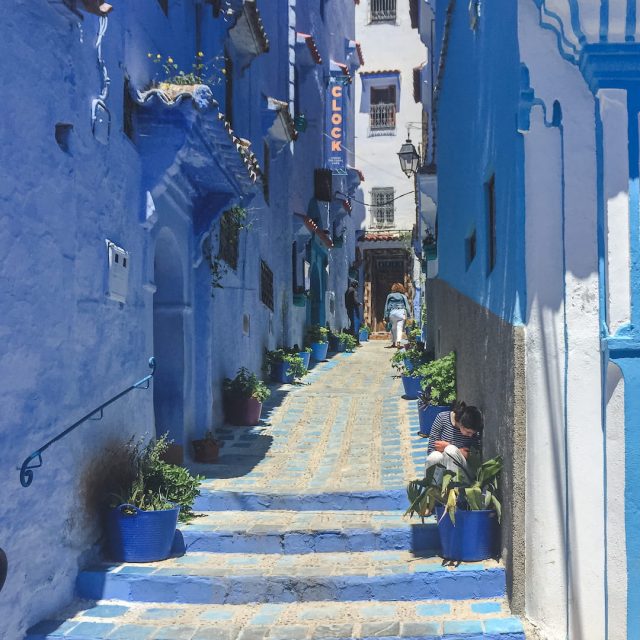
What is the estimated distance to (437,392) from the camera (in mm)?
10461

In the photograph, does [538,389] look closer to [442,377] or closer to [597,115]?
[597,115]

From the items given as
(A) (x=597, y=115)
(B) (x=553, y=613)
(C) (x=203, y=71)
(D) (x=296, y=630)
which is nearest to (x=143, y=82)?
(C) (x=203, y=71)

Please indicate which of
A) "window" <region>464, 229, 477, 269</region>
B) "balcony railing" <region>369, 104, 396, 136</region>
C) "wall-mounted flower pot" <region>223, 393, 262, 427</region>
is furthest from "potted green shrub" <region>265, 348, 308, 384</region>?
"balcony railing" <region>369, 104, 396, 136</region>

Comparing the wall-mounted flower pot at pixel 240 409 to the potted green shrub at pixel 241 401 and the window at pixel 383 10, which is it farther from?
the window at pixel 383 10

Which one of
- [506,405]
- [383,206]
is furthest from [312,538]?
[383,206]

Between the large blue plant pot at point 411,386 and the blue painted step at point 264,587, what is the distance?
24.2ft

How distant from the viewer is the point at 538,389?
541cm

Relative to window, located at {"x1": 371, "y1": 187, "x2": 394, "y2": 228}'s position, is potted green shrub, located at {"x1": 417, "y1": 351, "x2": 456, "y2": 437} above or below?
below

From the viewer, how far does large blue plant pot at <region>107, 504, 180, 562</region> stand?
6.41 meters

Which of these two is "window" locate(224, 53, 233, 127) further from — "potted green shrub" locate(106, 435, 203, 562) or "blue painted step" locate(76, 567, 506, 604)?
"blue painted step" locate(76, 567, 506, 604)

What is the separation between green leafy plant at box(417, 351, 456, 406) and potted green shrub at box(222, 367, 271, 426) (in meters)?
2.31

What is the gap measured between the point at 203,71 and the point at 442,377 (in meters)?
4.88

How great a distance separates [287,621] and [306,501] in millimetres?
2033

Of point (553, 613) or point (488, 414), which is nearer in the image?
point (553, 613)
